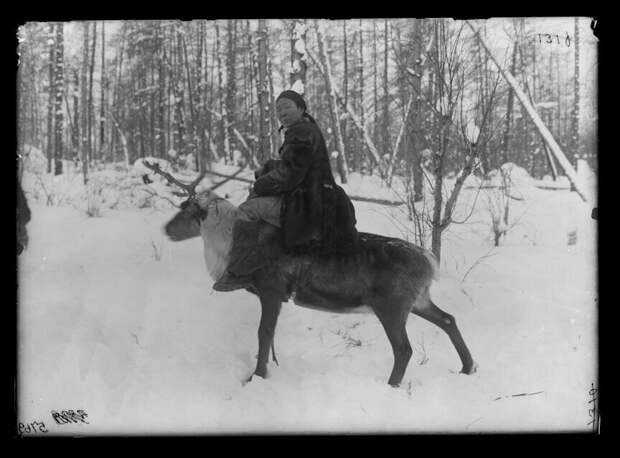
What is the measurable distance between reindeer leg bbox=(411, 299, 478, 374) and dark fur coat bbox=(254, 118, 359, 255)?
2.39 feet

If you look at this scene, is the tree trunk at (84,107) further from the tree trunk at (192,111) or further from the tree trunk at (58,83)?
the tree trunk at (192,111)

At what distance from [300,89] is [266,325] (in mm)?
1951

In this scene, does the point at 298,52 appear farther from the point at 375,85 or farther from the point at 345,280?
the point at 345,280

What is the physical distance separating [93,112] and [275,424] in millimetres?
2985

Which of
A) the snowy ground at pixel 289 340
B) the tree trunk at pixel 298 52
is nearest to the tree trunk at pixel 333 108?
the tree trunk at pixel 298 52

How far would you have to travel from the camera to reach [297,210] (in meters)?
3.82

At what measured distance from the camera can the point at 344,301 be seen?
3820 mm

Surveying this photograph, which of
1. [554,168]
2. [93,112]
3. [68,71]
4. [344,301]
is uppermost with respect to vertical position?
[68,71]

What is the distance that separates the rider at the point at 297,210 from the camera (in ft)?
12.6

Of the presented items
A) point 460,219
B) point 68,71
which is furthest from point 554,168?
point 68,71

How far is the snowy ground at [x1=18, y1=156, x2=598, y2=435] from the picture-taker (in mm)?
3953

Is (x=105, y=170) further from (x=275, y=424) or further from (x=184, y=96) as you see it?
(x=275, y=424)

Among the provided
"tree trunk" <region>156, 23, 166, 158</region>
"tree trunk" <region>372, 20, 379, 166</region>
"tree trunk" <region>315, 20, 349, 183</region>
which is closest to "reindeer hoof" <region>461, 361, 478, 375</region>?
"tree trunk" <region>315, 20, 349, 183</region>

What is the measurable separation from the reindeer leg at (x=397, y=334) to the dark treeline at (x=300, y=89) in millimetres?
1163
